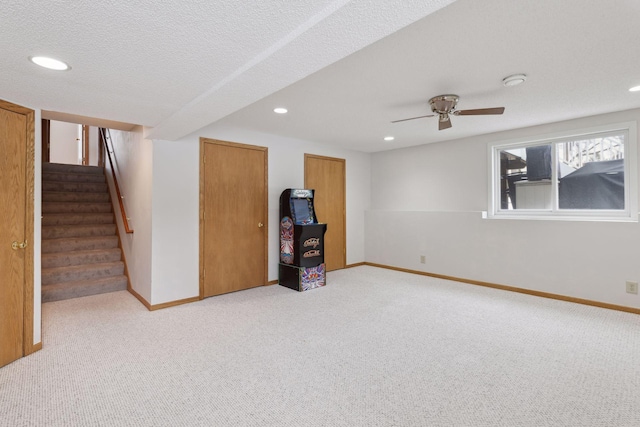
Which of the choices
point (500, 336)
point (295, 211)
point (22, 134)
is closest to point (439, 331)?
point (500, 336)

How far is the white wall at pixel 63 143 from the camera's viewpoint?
A: 7.18 m

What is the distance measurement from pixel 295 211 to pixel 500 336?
114 inches

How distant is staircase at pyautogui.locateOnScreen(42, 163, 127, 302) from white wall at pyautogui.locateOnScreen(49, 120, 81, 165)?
5.69 ft

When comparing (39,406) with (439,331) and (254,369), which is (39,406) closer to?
(254,369)

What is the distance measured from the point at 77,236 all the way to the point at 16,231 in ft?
9.26

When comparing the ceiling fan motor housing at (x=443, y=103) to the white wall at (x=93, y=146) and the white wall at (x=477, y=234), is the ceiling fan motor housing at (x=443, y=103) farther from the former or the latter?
the white wall at (x=93, y=146)

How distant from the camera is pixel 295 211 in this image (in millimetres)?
4660

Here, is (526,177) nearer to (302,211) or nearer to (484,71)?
(484,71)

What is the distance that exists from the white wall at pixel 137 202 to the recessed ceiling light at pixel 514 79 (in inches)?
146

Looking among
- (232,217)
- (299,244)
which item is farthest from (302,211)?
(232,217)

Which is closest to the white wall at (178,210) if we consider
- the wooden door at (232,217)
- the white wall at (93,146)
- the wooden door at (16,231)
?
the wooden door at (232,217)

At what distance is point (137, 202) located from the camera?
419cm

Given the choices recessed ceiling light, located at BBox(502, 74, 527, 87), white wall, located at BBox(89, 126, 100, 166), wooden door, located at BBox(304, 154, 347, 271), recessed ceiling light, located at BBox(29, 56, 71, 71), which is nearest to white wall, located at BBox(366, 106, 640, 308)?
wooden door, located at BBox(304, 154, 347, 271)

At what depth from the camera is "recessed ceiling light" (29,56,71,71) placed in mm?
1884
